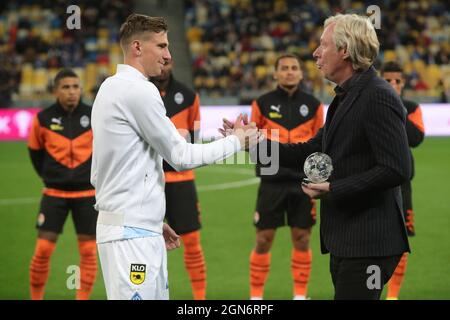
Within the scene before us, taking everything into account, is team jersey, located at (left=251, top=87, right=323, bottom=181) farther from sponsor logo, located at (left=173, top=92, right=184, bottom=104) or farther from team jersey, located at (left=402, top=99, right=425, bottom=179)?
team jersey, located at (left=402, top=99, right=425, bottom=179)

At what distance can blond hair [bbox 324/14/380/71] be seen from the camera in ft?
11.8

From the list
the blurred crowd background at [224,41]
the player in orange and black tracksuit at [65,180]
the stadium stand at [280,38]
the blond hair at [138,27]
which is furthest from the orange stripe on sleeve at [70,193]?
the stadium stand at [280,38]

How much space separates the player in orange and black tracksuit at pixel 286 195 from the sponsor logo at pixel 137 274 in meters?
2.98

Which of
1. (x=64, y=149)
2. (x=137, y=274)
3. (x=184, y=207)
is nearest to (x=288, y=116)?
(x=184, y=207)

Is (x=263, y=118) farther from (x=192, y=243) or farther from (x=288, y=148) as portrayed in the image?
(x=288, y=148)

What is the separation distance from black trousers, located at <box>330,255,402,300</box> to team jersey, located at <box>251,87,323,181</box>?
318 cm

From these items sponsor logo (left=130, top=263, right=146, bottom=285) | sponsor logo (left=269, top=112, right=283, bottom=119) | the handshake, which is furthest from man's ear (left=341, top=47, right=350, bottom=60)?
sponsor logo (left=269, top=112, right=283, bottom=119)

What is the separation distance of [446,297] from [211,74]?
699 inches

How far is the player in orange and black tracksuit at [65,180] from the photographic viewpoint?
21.0 feet

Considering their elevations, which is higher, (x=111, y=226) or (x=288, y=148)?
(x=288, y=148)

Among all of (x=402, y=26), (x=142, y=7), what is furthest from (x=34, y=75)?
(x=402, y=26)

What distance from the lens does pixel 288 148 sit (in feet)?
14.2

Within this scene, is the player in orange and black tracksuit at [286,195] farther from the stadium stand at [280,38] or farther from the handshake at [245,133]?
the stadium stand at [280,38]

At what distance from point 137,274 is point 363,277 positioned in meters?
1.08
